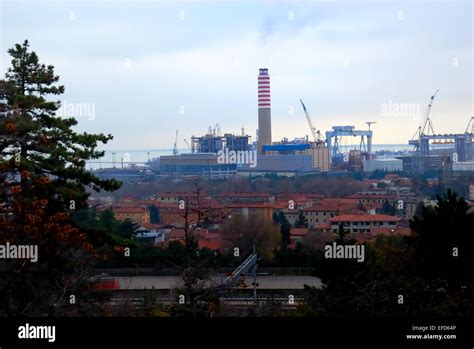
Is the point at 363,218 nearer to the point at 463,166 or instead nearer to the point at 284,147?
the point at 463,166

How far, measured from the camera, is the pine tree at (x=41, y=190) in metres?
4.57

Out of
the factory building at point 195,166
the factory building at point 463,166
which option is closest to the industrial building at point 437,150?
the factory building at point 463,166

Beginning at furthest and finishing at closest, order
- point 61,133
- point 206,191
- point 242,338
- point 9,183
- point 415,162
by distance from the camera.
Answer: point 415,162 → point 206,191 → point 61,133 → point 9,183 → point 242,338

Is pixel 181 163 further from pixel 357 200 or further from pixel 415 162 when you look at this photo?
pixel 415 162

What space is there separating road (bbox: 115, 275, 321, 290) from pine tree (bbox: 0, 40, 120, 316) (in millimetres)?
737

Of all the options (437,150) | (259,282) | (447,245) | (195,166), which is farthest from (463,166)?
(259,282)

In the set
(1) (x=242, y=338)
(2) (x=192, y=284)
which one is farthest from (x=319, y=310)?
(1) (x=242, y=338)

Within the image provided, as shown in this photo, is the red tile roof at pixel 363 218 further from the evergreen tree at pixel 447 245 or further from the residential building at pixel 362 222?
the evergreen tree at pixel 447 245

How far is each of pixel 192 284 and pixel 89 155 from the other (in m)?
2.22

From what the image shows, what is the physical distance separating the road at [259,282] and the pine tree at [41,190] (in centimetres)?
74

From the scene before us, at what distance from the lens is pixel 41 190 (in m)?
5.41

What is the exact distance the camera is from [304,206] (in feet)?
32.7

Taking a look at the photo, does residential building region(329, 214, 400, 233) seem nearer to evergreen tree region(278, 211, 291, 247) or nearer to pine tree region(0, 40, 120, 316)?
evergreen tree region(278, 211, 291, 247)

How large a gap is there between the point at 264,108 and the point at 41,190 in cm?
491
